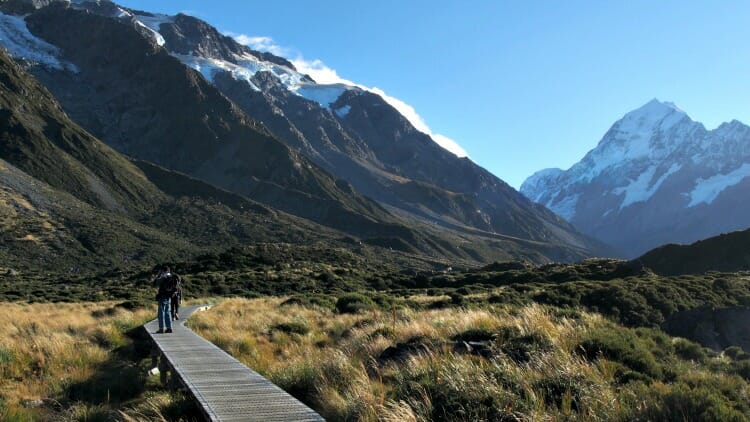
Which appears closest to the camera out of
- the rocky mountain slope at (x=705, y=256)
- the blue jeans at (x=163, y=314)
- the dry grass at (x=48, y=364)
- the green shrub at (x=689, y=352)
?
the dry grass at (x=48, y=364)

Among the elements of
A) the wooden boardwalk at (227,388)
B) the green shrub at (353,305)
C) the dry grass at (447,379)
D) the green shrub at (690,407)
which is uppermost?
the green shrub at (690,407)

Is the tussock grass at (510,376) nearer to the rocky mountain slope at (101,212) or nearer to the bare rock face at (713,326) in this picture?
the bare rock face at (713,326)

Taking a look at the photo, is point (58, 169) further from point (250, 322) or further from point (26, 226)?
point (250, 322)

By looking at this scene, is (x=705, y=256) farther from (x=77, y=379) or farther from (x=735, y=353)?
(x=77, y=379)

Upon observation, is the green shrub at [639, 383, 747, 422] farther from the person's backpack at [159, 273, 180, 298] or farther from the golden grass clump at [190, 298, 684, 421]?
the person's backpack at [159, 273, 180, 298]

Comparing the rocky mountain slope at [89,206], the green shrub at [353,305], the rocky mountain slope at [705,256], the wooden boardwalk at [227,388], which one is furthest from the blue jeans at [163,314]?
the rocky mountain slope at [89,206]

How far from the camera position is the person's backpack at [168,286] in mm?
15125

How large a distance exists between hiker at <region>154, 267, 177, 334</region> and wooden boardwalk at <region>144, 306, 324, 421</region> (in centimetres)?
288

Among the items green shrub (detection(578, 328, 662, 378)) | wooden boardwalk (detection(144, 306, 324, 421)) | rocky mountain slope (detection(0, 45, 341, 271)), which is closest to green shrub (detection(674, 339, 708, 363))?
green shrub (detection(578, 328, 662, 378))

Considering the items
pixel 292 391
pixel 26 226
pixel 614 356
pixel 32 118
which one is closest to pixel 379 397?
pixel 292 391

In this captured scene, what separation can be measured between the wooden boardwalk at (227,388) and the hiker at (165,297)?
2881 millimetres

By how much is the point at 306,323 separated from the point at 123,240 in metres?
105

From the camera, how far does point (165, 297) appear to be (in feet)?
49.4

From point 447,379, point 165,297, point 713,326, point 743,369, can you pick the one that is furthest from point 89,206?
point 743,369
